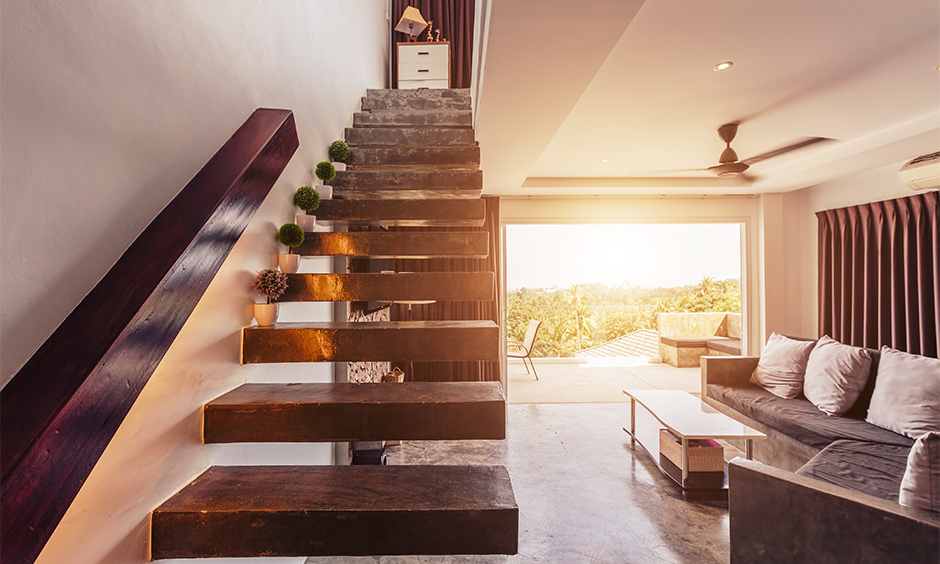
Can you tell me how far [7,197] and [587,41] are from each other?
1.66 meters

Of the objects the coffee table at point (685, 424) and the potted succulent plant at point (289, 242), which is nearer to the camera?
the potted succulent plant at point (289, 242)

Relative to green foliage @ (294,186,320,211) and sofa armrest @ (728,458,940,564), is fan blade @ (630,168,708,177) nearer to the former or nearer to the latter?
sofa armrest @ (728,458,940,564)

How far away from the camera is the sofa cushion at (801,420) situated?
8.64 ft

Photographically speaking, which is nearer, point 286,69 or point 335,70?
point 286,69

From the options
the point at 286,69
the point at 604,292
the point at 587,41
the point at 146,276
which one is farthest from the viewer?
the point at 604,292

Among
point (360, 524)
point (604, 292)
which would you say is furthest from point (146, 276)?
point (604, 292)

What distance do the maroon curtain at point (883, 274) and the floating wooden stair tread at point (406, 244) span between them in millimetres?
4333

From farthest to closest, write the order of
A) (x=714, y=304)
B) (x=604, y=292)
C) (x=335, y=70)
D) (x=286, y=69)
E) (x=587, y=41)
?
(x=604, y=292) < (x=714, y=304) < (x=335, y=70) < (x=286, y=69) < (x=587, y=41)

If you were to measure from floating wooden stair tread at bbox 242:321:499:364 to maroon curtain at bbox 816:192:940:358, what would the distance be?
4.50 meters

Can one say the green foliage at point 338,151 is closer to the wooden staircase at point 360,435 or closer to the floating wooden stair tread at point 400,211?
the floating wooden stair tread at point 400,211

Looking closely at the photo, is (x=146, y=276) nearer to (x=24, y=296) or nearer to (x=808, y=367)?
(x=24, y=296)

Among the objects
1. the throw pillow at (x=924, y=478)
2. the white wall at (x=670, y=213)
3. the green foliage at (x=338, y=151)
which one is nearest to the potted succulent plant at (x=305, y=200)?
the green foliage at (x=338, y=151)

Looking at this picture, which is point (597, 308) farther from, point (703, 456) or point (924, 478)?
point (924, 478)

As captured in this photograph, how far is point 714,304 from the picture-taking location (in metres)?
7.96
